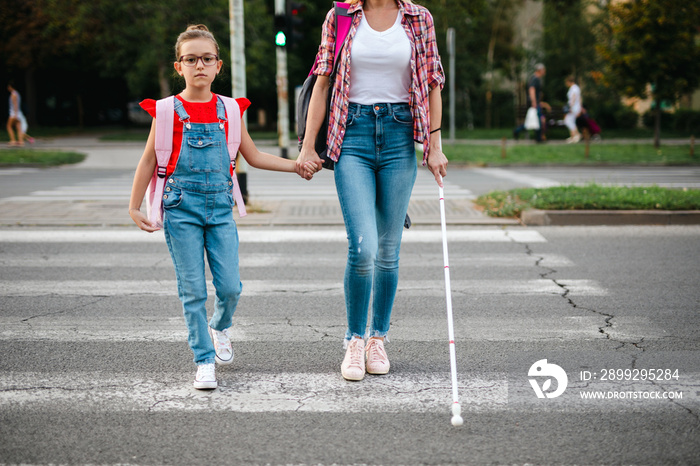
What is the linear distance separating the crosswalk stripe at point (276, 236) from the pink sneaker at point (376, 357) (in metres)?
4.01

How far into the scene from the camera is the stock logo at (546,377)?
12.2 ft

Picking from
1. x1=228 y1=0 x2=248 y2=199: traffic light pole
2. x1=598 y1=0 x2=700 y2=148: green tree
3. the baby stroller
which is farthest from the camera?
the baby stroller

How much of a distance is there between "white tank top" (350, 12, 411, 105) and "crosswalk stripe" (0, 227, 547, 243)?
436 cm

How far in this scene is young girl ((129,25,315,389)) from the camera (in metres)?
3.71

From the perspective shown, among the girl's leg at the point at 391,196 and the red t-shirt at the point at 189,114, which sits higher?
the red t-shirt at the point at 189,114

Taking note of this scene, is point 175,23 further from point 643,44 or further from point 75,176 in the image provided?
point 643,44

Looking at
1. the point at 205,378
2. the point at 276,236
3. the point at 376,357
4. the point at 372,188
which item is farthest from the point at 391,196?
the point at 276,236

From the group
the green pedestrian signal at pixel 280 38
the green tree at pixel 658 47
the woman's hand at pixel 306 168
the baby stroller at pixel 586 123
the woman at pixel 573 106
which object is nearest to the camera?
the woman's hand at pixel 306 168

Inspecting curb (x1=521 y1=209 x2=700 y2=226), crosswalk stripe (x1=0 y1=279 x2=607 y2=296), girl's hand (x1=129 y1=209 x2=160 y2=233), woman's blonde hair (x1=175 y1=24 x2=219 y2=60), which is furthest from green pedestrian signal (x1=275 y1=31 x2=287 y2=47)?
girl's hand (x1=129 y1=209 x2=160 y2=233)

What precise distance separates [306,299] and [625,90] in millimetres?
17394

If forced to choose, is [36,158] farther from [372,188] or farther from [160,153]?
[372,188]

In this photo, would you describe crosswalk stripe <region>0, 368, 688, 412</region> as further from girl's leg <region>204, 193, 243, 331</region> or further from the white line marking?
the white line marking

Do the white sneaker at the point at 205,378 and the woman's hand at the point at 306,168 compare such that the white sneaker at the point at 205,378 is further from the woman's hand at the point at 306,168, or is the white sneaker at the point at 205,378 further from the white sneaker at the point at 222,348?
the woman's hand at the point at 306,168

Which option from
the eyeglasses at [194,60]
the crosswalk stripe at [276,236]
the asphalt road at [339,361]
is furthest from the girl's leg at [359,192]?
the crosswalk stripe at [276,236]
